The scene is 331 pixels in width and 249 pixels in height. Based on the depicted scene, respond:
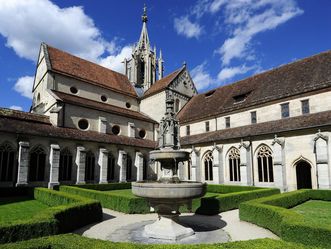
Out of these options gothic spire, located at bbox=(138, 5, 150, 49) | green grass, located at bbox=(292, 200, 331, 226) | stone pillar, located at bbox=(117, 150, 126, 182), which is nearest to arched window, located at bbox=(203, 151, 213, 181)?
stone pillar, located at bbox=(117, 150, 126, 182)

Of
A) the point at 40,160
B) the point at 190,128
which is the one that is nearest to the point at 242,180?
the point at 190,128

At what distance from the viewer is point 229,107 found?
29.5m

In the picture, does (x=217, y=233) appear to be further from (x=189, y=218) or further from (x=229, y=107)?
(x=229, y=107)

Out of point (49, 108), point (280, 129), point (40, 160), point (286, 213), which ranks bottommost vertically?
point (286, 213)

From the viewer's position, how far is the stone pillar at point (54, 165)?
74.8 ft

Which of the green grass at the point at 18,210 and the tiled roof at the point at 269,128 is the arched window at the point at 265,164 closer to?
the tiled roof at the point at 269,128

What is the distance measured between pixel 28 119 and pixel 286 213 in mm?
24022

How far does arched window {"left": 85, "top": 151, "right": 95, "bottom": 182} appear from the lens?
2675 cm

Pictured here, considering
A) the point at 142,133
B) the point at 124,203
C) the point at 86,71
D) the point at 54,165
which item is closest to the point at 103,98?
the point at 86,71

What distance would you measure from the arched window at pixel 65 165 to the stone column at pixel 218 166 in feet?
51.5

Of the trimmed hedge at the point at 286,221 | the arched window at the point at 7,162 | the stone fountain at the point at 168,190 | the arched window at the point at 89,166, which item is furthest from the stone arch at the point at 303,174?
the arched window at the point at 7,162

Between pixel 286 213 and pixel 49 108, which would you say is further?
pixel 49 108

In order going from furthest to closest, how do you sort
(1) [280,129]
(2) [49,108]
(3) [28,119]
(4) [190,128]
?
1. (4) [190,128]
2. (2) [49,108]
3. (3) [28,119]
4. (1) [280,129]

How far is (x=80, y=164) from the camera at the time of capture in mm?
25000
